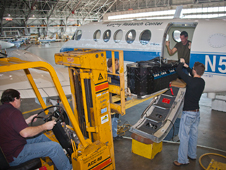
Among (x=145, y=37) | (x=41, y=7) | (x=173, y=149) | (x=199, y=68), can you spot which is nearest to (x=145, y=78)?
(x=199, y=68)

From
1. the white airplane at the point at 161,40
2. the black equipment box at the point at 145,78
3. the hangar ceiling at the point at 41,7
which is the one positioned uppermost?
the hangar ceiling at the point at 41,7

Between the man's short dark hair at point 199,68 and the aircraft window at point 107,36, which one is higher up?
the aircraft window at point 107,36

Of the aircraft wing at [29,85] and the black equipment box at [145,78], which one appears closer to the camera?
the black equipment box at [145,78]

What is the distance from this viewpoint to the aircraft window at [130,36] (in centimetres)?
815

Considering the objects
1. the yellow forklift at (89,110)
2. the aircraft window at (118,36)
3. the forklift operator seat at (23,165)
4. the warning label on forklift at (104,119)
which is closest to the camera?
the forklift operator seat at (23,165)

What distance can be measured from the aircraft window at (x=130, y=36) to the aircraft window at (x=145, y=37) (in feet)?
1.27

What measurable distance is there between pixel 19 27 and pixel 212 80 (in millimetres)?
48285

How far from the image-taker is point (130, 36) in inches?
328

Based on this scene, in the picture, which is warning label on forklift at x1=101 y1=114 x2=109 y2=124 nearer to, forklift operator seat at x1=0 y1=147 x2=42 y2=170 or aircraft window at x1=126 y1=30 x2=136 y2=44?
forklift operator seat at x1=0 y1=147 x2=42 y2=170

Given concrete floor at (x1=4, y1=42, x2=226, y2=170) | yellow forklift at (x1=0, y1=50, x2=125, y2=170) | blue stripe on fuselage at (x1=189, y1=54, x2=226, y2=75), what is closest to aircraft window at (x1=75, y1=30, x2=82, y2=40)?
concrete floor at (x1=4, y1=42, x2=226, y2=170)

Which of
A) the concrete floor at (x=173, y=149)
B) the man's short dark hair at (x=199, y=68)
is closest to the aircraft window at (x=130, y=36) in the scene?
the concrete floor at (x=173, y=149)

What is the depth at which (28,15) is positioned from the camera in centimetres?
4503

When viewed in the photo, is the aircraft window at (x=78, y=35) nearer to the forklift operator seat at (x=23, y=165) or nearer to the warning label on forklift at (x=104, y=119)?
the warning label on forklift at (x=104, y=119)

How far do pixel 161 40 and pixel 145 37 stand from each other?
811 mm
